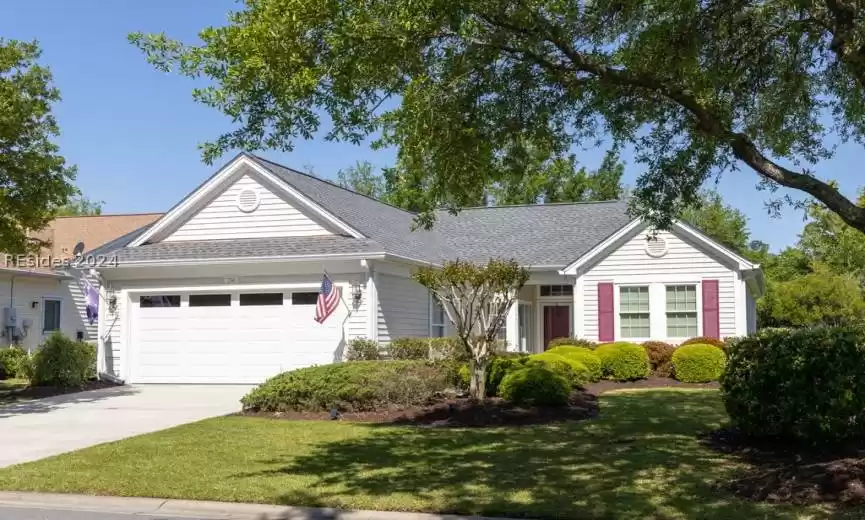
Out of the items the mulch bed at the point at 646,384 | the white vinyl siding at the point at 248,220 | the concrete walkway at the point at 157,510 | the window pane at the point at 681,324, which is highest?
the white vinyl siding at the point at 248,220

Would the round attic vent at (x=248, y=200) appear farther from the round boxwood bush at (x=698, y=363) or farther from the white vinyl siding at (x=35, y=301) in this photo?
the white vinyl siding at (x=35, y=301)

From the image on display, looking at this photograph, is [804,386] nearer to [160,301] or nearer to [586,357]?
[586,357]

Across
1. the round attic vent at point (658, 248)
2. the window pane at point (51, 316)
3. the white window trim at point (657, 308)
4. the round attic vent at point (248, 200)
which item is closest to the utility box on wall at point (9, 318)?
the window pane at point (51, 316)

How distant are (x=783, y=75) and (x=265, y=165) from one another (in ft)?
47.1

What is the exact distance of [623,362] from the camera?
Result: 69.6ft

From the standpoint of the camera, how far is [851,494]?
25.3ft

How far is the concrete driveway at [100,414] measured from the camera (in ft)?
39.2

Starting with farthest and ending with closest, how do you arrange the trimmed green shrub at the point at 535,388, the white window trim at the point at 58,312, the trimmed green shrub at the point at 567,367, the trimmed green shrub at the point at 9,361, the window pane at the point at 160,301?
the white window trim at the point at 58,312 → the trimmed green shrub at the point at 9,361 → the window pane at the point at 160,301 → the trimmed green shrub at the point at 567,367 → the trimmed green shrub at the point at 535,388

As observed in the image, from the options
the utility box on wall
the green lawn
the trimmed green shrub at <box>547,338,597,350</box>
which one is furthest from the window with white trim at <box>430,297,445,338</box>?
the utility box on wall

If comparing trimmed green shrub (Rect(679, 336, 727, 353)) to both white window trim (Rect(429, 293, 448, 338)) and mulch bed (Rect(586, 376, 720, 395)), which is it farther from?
white window trim (Rect(429, 293, 448, 338))

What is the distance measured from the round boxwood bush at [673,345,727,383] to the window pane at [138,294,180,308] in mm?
12953

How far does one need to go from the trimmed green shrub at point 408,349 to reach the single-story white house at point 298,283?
0.63m

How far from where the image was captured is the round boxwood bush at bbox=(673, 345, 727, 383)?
68.3ft

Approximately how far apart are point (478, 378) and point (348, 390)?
2.40 m
